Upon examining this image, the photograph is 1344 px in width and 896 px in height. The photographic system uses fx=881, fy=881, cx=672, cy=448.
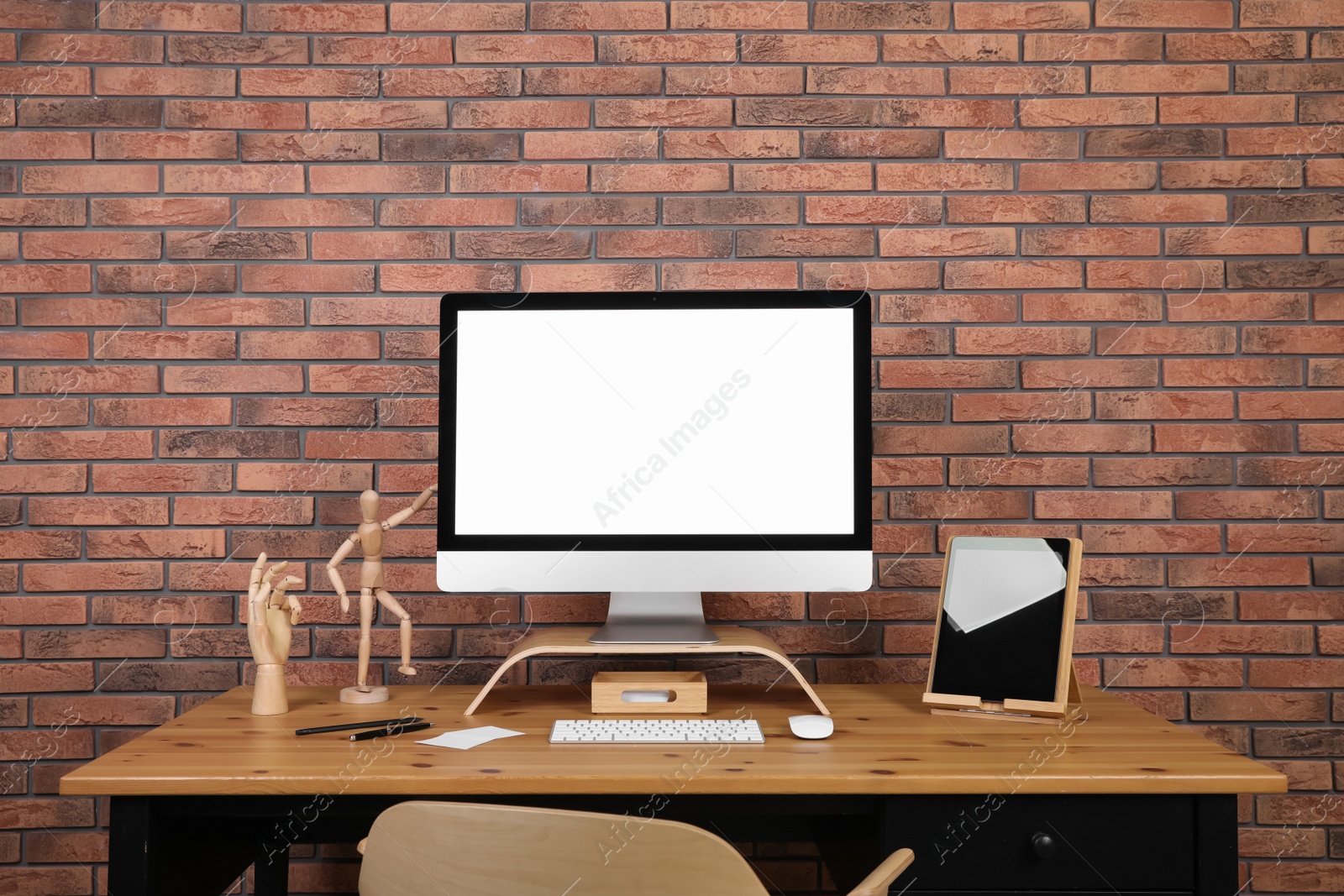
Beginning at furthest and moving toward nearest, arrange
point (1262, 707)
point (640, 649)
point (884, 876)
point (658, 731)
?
point (1262, 707) → point (640, 649) → point (658, 731) → point (884, 876)

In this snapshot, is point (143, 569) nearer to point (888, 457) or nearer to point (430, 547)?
point (430, 547)

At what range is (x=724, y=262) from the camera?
188cm

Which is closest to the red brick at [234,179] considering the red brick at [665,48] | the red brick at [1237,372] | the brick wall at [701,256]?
the brick wall at [701,256]

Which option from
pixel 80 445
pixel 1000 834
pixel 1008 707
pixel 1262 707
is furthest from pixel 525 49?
pixel 1262 707

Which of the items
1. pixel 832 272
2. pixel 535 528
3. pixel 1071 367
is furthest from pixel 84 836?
A: pixel 1071 367

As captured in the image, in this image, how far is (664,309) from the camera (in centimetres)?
154

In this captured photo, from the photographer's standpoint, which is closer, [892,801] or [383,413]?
[892,801]

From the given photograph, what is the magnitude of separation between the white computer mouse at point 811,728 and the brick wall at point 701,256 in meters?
0.53

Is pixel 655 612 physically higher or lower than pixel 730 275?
lower

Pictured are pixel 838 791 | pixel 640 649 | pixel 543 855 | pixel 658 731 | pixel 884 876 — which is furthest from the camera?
pixel 640 649

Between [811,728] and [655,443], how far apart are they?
0.53 meters

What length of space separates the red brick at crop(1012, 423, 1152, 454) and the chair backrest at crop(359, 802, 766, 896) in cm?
135

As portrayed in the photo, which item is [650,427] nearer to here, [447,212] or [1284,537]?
[447,212]

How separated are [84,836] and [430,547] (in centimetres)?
93
